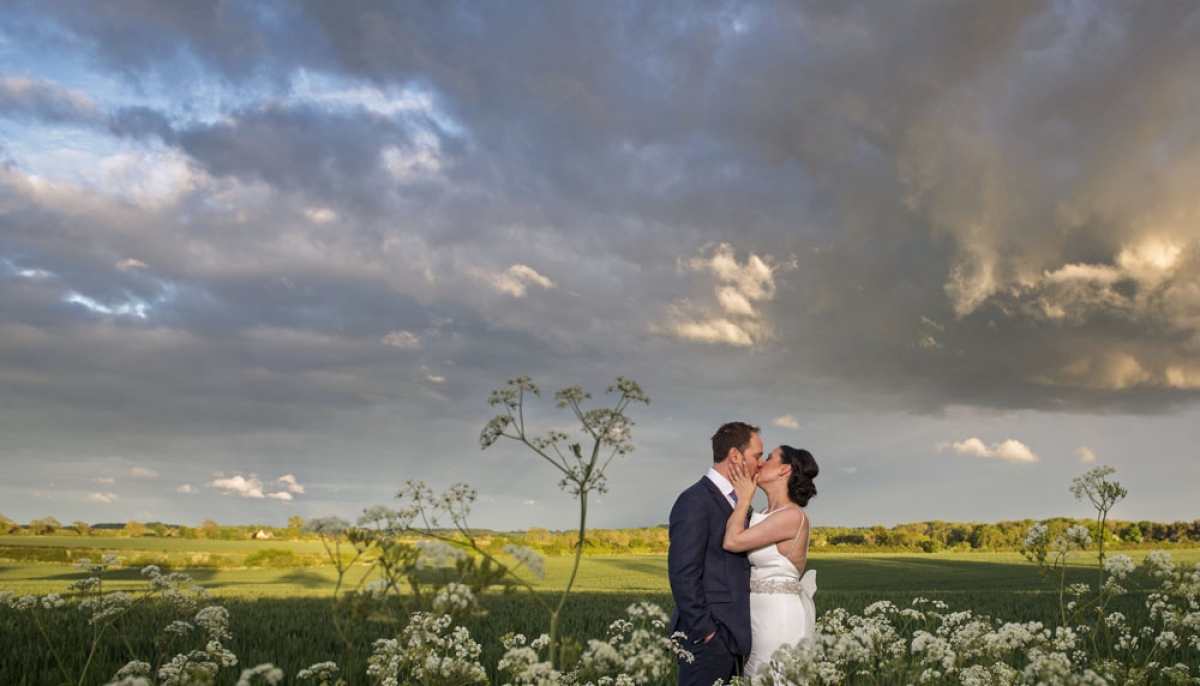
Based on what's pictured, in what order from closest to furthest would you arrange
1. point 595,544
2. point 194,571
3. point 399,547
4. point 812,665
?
point 399,547, point 812,665, point 194,571, point 595,544

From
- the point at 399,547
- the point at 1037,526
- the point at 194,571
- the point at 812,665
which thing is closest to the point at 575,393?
the point at 399,547

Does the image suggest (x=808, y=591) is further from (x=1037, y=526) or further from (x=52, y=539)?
(x=52, y=539)

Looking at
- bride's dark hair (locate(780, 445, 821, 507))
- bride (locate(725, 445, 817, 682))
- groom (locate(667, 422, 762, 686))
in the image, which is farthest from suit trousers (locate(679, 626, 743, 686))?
bride's dark hair (locate(780, 445, 821, 507))

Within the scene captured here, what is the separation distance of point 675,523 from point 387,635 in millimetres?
10831

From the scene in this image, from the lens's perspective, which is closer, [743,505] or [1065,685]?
[1065,685]

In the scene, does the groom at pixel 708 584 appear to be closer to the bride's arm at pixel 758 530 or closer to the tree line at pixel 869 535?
the bride's arm at pixel 758 530

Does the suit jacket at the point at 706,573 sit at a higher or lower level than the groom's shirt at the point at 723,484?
lower

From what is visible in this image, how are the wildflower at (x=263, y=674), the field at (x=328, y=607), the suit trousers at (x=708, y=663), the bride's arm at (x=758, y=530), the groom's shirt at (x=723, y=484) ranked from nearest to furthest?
1. the wildflower at (x=263, y=674)
2. the suit trousers at (x=708, y=663)
3. the bride's arm at (x=758, y=530)
4. the groom's shirt at (x=723, y=484)
5. the field at (x=328, y=607)

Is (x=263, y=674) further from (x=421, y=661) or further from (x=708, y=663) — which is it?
(x=708, y=663)

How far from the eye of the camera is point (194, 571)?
48156 mm

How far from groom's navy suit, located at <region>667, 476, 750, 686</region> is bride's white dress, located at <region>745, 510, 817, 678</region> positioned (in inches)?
5.1

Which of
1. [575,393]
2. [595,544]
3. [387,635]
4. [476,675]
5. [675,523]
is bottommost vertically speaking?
[595,544]

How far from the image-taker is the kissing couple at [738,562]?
21.9 ft

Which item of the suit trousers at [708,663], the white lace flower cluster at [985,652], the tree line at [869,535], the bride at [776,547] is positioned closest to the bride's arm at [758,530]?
the bride at [776,547]
